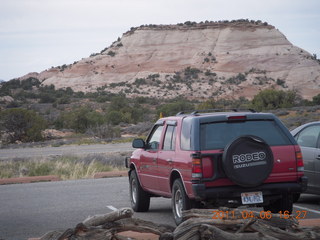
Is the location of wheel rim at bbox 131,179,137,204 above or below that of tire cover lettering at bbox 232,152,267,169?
below

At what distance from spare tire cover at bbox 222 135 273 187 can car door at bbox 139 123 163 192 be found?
247 centimetres

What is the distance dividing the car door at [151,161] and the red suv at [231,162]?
0.59 meters

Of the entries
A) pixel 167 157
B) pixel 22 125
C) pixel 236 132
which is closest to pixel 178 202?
pixel 167 157

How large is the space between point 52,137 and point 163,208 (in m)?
38.1

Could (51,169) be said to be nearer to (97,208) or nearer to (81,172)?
(81,172)

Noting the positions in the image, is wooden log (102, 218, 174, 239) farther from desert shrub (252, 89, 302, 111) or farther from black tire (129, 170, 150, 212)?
desert shrub (252, 89, 302, 111)

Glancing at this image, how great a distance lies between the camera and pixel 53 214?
12.4 meters

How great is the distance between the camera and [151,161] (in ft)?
37.0

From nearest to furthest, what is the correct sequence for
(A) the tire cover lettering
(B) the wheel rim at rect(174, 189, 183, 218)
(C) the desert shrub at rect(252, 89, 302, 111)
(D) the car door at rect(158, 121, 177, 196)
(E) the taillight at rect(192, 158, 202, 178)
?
(A) the tire cover lettering
(E) the taillight at rect(192, 158, 202, 178)
(B) the wheel rim at rect(174, 189, 183, 218)
(D) the car door at rect(158, 121, 177, 196)
(C) the desert shrub at rect(252, 89, 302, 111)

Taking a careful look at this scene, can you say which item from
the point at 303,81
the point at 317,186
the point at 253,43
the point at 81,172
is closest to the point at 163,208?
the point at 317,186

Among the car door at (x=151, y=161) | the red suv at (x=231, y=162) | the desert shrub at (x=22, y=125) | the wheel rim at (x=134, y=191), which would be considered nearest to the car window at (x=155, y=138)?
the car door at (x=151, y=161)

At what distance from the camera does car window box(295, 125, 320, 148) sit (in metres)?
12.0

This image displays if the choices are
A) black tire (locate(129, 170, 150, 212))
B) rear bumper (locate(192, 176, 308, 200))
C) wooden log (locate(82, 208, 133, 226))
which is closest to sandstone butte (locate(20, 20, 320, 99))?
black tire (locate(129, 170, 150, 212))

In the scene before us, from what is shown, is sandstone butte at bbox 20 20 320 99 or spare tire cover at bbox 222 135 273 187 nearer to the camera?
spare tire cover at bbox 222 135 273 187
